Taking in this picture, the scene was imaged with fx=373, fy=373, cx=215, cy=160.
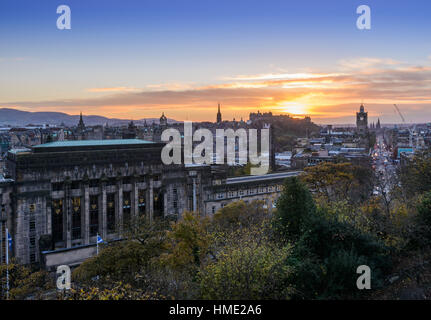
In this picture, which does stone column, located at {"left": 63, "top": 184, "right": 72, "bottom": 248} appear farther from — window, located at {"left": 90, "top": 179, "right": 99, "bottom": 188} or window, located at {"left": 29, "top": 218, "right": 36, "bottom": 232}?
window, located at {"left": 29, "top": 218, "right": 36, "bottom": 232}

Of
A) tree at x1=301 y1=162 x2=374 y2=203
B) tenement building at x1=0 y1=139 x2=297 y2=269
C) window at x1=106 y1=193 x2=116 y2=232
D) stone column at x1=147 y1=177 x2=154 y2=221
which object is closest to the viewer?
tenement building at x1=0 y1=139 x2=297 y2=269

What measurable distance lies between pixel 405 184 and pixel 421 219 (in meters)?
27.3

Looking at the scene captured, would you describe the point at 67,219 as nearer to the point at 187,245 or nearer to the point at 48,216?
the point at 48,216

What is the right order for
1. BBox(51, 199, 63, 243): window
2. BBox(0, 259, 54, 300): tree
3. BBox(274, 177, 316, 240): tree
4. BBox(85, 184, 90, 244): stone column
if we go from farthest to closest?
BBox(85, 184, 90, 244): stone column → BBox(51, 199, 63, 243): window → BBox(274, 177, 316, 240): tree → BBox(0, 259, 54, 300): tree


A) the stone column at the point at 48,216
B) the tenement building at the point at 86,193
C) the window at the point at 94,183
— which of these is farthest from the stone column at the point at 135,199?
the stone column at the point at 48,216

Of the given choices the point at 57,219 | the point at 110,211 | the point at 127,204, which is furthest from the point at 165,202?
the point at 57,219

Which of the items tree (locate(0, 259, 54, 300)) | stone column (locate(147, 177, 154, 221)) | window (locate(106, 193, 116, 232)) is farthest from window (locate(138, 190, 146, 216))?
tree (locate(0, 259, 54, 300))

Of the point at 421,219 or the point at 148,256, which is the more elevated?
the point at 421,219

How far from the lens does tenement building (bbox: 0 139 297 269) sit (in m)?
43.6

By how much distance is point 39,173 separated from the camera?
149 feet

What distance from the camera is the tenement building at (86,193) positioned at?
4362 centimetres

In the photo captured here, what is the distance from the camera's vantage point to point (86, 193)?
159ft
